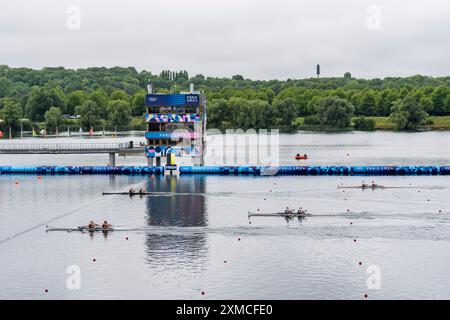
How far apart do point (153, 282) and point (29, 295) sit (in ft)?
33.1

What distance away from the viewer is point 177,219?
93.1 meters

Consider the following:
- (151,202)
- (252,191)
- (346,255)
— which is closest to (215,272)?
(346,255)

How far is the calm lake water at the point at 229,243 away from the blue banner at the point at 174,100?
53.1ft

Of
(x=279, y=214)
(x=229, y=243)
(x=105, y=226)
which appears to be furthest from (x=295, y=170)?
(x=229, y=243)

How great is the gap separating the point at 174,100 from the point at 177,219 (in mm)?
46505

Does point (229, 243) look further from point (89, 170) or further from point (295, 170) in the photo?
point (89, 170)

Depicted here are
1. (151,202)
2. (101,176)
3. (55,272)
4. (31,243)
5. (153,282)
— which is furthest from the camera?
(101,176)

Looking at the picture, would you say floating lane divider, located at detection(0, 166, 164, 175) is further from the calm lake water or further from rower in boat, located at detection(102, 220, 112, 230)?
rower in boat, located at detection(102, 220, 112, 230)

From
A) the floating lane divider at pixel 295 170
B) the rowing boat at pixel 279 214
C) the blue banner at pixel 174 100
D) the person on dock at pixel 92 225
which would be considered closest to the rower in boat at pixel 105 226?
the person on dock at pixel 92 225

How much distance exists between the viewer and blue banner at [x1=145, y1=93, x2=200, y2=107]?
445ft

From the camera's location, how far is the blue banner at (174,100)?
445 feet

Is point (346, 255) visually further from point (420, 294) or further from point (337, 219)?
point (337, 219)

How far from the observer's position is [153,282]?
63969mm

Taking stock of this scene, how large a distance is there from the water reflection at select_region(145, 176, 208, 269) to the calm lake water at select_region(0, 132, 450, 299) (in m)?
0.14
